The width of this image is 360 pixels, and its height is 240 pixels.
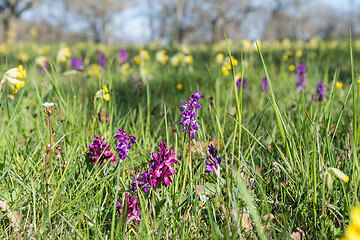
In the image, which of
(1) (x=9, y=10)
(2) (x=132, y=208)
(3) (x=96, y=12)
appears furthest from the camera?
(3) (x=96, y=12)

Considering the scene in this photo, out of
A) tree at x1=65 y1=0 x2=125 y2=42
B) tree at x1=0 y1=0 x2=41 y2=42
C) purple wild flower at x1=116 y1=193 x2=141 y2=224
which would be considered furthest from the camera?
tree at x1=65 y1=0 x2=125 y2=42

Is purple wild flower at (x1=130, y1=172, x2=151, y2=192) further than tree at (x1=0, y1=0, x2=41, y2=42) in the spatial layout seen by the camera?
No

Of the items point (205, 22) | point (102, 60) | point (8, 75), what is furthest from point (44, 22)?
point (8, 75)

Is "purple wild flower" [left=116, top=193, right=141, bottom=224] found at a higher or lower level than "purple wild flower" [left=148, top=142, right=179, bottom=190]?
lower

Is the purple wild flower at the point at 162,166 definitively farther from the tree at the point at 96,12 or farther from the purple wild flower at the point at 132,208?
the tree at the point at 96,12

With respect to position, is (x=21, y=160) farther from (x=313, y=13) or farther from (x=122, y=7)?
(x=313, y=13)

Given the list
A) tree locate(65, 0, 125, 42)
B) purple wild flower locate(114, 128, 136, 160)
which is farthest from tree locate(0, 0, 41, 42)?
purple wild flower locate(114, 128, 136, 160)

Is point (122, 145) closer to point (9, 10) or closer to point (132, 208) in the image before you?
point (132, 208)

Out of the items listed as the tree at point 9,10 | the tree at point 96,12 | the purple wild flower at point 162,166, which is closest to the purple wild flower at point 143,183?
the purple wild flower at point 162,166

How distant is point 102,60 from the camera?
15.9ft

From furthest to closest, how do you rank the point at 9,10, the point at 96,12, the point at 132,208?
the point at 96,12, the point at 9,10, the point at 132,208

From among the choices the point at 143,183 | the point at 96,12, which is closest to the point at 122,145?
the point at 143,183

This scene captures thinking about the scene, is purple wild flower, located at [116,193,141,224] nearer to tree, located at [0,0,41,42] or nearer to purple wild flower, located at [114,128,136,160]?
purple wild flower, located at [114,128,136,160]

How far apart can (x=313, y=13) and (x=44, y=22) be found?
45.9 metres
